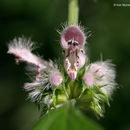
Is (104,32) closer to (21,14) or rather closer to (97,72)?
(21,14)

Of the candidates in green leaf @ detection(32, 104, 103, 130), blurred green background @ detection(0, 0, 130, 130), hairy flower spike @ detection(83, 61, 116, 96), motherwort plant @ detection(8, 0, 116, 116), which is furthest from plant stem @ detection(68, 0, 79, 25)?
blurred green background @ detection(0, 0, 130, 130)

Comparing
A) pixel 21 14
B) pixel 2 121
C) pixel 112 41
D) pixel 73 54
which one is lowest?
pixel 2 121

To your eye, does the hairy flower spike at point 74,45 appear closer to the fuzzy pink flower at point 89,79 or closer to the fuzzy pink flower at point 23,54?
the fuzzy pink flower at point 89,79

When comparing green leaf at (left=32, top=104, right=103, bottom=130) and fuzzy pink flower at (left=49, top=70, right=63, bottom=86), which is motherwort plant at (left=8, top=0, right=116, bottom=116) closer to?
fuzzy pink flower at (left=49, top=70, right=63, bottom=86)

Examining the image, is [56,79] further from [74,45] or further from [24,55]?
[24,55]

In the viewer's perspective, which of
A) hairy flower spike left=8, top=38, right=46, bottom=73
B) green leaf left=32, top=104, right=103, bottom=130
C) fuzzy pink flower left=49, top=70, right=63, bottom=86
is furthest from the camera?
hairy flower spike left=8, top=38, right=46, bottom=73

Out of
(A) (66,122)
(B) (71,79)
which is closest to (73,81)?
(B) (71,79)

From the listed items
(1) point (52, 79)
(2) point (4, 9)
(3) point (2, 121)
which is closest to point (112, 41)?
(2) point (4, 9)

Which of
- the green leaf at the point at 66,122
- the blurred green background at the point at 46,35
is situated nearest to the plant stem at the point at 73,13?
the green leaf at the point at 66,122

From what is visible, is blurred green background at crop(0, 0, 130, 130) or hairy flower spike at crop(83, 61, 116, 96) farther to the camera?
blurred green background at crop(0, 0, 130, 130)
